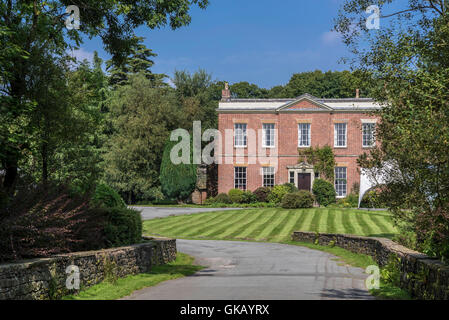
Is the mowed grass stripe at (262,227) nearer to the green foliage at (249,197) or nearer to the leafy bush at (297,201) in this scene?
the leafy bush at (297,201)

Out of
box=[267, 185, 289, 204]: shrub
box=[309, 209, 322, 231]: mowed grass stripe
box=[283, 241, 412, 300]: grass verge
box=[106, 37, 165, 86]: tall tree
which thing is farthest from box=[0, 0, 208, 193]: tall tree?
box=[106, 37, 165, 86]: tall tree

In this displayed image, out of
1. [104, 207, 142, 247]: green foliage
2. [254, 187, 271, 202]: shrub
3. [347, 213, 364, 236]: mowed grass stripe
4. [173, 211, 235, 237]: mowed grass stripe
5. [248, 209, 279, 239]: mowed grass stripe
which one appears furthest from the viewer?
[254, 187, 271, 202]: shrub

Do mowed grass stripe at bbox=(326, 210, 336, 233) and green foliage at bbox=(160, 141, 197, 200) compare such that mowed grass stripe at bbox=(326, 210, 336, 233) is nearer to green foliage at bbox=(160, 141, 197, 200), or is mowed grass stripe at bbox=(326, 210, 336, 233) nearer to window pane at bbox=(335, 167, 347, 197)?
window pane at bbox=(335, 167, 347, 197)

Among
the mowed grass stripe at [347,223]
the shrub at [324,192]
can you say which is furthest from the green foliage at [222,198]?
the mowed grass stripe at [347,223]

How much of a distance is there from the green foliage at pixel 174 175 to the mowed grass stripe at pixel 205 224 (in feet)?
28.3

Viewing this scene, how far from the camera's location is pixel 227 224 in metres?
29.9

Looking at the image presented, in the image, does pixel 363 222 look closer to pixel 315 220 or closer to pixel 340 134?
pixel 315 220

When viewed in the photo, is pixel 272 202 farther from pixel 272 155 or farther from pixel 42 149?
pixel 42 149

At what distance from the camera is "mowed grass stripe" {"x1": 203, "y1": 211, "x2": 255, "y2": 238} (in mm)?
27317

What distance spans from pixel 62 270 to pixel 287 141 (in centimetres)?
3391

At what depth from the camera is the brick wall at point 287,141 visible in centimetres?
4156

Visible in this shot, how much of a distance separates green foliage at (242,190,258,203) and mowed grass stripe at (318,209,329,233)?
27.3ft
